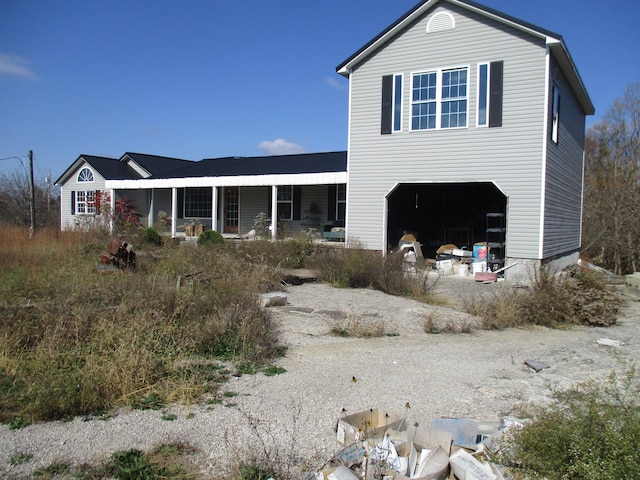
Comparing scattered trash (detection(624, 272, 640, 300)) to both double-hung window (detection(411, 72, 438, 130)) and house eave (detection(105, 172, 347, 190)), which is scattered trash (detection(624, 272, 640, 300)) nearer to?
double-hung window (detection(411, 72, 438, 130))

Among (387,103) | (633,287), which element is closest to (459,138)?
(387,103)

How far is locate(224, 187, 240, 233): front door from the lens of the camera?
24125mm

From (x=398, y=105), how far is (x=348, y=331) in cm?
951

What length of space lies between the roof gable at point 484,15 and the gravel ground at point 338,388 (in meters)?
7.80

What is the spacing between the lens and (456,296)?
40.9 feet

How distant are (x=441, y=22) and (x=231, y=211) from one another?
41.7 ft

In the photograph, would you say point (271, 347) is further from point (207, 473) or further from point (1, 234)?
point (1, 234)

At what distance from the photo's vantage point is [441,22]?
50.4 ft

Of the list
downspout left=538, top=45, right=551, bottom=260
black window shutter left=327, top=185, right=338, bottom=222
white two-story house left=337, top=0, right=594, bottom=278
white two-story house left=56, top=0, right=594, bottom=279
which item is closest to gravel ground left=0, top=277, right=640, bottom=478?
white two-story house left=56, top=0, right=594, bottom=279

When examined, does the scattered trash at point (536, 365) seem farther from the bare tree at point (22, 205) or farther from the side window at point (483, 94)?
the bare tree at point (22, 205)

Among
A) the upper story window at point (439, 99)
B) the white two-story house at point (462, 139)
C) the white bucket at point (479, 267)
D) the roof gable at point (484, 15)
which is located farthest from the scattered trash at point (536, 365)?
the roof gable at point (484, 15)

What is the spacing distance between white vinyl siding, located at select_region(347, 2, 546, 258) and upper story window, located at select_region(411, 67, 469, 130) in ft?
0.64

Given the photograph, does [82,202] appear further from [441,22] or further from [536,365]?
[536,365]

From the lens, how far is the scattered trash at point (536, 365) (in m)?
6.72
